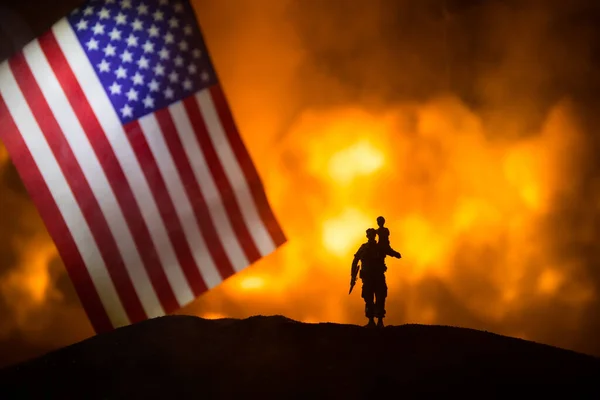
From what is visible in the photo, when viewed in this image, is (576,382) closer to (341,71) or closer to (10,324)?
(341,71)

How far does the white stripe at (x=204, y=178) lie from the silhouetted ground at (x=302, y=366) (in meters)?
1.36

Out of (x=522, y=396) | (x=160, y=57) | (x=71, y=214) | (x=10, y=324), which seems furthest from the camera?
(x=10, y=324)

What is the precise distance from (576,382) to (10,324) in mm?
10226

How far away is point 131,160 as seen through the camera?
21.8 ft

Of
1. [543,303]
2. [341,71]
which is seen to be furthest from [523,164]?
[341,71]

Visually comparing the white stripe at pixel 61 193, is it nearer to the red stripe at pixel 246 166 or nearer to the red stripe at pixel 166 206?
the red stripe at pixel 166 206

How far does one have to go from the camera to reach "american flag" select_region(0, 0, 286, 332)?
6.52 m

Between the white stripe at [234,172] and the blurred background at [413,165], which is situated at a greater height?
the blurred background at [413,165]

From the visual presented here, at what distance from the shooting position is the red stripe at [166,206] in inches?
263

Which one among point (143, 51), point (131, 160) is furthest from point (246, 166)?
point (143, 51)

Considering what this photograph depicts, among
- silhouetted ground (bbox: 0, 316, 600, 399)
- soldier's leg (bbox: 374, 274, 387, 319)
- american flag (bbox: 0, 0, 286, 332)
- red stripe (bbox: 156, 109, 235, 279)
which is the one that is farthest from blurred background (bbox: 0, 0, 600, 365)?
red stripe (bbox: 156, 109, 235, 279)

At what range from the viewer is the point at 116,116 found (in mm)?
6680

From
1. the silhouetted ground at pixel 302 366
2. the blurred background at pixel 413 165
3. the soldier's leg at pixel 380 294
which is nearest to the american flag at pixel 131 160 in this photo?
the silhouetted ground at pixel 302 366

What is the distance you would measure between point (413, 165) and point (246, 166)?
5721 mm
